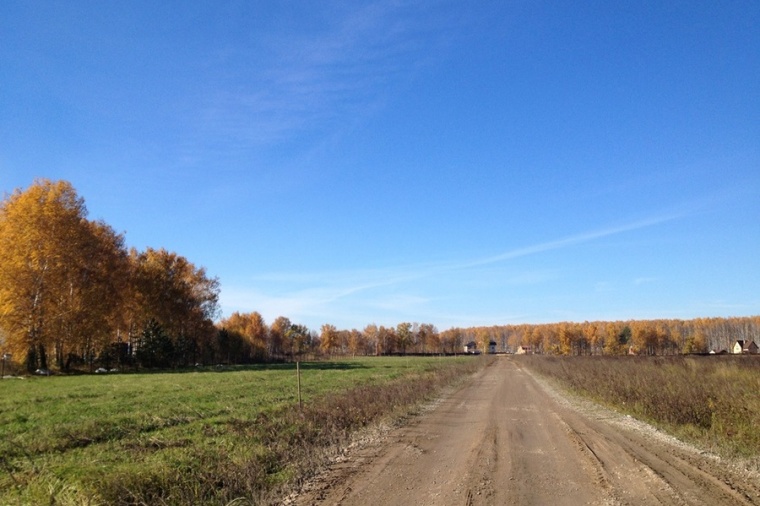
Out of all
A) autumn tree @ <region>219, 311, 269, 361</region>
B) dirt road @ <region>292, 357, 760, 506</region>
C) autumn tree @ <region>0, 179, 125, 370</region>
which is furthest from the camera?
autumn tree @ <region>219, 311, 269, 361</region>

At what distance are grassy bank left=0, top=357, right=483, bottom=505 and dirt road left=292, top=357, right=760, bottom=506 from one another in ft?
4.48

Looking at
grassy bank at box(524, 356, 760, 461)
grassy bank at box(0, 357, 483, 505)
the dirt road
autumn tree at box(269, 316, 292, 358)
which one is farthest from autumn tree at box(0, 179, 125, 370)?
autumn tree at box(269, 316, 292, 358)

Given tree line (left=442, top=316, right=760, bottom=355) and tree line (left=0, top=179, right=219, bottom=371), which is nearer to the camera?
tree line (left=0, top=179, right=219, bottom=371)

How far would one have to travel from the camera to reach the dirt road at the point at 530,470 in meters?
7.81

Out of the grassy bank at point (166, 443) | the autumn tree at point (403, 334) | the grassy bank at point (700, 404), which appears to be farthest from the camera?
the autumn tree at point (403, 334)

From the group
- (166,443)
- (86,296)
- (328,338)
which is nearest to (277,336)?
(328,338)

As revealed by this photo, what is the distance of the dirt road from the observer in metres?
7.81

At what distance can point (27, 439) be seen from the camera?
1293cm

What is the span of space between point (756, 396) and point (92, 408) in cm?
2338

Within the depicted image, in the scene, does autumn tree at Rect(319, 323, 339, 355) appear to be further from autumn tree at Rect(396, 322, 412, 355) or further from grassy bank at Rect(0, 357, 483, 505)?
grassy bank at Rect(0, 357, 483, 505)

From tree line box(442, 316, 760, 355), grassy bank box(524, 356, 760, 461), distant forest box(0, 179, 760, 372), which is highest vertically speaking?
distant forest box(0, 179, 760, 372)

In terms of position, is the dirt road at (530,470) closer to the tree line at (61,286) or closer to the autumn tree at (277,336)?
the tree line at (61,286)

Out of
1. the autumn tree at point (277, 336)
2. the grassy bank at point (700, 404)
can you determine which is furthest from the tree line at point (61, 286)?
the autumn tree at point (277, 336)

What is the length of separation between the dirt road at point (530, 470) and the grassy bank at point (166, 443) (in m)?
1.36
